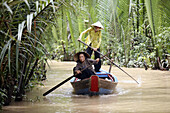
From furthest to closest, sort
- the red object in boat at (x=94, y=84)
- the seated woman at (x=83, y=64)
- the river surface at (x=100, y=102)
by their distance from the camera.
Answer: the seated woman at (x=83, y=64) < the red object in boat at (x=94, y=84) < the river surface at (x=100, y=102)

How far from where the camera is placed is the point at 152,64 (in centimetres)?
1274

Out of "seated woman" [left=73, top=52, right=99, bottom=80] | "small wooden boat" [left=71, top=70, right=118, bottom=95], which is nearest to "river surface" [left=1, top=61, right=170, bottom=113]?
"small wooden boat" [left=71, top=70, right=118, bottom=95]

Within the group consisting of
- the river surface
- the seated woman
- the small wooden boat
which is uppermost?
the seated woman

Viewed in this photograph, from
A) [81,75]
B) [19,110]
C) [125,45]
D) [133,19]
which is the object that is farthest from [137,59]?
[19,110]

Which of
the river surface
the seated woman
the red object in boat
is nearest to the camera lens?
the river surface

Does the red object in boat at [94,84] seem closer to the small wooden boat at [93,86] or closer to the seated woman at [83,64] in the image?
the small wooden boat at [93,86]

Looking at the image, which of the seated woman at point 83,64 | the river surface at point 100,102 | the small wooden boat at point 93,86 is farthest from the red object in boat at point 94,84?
the seated woman at point 83,64

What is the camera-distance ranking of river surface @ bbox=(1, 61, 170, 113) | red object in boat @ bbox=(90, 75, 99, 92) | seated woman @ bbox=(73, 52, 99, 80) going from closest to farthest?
1. river surface @ bbox=(1, 61, 170, 113)
2. red object in boat @ bbox=(90, 75, 99, 92)
3. seated woman @ bbox=(73, 52, 99, 80)

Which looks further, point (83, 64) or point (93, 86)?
point (83, 64)

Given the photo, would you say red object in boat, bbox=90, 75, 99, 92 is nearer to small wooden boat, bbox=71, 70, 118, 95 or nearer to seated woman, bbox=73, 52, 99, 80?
small wooden boat, bbox=71, 70, 118, 95

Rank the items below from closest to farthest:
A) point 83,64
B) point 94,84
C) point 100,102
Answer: point 100,102, point 94,84, point 83,64

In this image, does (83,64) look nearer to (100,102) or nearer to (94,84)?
(94,84)

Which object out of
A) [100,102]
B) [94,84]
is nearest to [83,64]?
[94,84]

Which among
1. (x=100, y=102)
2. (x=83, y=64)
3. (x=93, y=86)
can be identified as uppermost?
(x=83, y=64)
